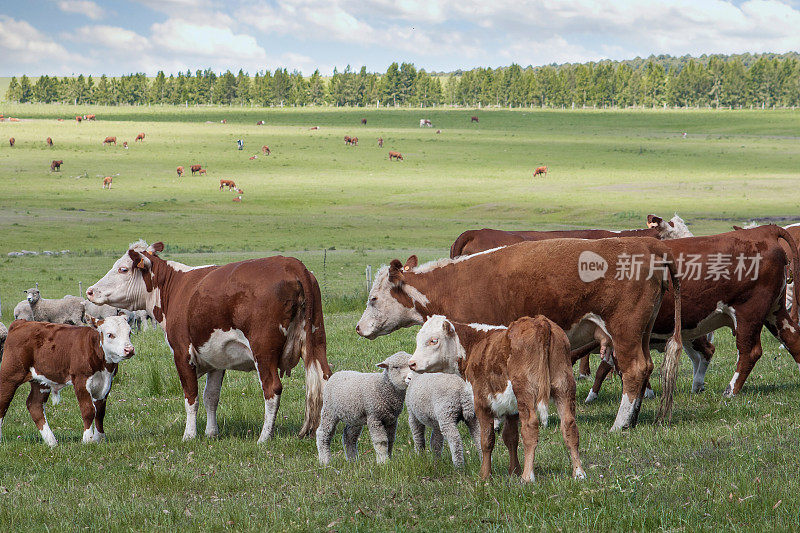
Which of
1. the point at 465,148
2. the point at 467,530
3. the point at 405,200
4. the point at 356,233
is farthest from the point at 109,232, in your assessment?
the point at 465,148

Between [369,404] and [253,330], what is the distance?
225 centimetres

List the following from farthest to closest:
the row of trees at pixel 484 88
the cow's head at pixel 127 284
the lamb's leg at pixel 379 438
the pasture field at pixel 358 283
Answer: the row of trees at pixel 484 88 < the cow's head at pixel 127 284 < the lamb's leg at pixel 379 438 < the pasture field at pixel 358 283

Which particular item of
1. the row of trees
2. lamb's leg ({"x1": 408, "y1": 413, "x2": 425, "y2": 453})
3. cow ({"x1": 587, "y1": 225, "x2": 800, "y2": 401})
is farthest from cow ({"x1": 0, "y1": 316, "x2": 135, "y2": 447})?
the row of trees

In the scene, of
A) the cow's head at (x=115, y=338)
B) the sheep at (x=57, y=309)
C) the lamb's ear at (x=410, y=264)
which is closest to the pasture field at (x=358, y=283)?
the cow's head at (x=115, y=338)

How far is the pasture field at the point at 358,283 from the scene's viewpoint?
6395mm

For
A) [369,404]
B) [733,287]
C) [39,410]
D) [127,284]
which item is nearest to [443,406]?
[369,404]

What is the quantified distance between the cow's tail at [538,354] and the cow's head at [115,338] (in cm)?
485

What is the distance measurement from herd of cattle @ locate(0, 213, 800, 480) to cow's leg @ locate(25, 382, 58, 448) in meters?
0.02

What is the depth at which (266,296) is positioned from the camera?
32.9 feet

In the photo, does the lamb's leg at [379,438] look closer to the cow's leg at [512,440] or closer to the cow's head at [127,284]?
the cow's leg at [512,440]

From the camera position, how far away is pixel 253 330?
10023 millimetres

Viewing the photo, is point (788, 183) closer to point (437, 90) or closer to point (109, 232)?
point (109, 232)

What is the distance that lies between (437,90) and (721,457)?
186433 mm

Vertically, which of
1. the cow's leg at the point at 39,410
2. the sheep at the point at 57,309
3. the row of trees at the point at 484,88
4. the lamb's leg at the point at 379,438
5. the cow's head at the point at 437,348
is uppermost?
the row of trees at the point at 484,88
